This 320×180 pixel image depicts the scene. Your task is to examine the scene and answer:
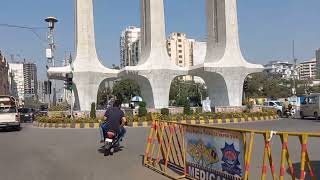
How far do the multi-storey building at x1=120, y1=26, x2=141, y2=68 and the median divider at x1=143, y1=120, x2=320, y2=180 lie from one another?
88.4m

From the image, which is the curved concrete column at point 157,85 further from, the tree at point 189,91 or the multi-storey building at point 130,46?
the tree at point 189,91

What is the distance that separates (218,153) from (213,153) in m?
0.20

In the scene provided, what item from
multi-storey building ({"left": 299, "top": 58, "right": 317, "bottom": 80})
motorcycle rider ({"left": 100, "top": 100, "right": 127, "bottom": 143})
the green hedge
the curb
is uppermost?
multi-storey building ({"left": 299, "top": 58, "right": 317, "bottom": 80})

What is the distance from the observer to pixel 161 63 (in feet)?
137

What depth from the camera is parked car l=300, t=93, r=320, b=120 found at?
31.8m

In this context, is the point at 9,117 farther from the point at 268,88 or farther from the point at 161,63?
the point at 268,88

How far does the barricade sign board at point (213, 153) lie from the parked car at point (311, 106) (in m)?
24.8

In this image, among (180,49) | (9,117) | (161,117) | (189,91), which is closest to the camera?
(9,117)

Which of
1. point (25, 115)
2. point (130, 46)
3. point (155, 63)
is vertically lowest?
point (25, 115)

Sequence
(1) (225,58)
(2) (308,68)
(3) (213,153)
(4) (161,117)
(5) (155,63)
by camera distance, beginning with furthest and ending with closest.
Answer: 1. (2) (308,68)
2. (5) (155,63)
3. (1) (225,58)
4. (4) (161,117)
5. (3) (213,153)

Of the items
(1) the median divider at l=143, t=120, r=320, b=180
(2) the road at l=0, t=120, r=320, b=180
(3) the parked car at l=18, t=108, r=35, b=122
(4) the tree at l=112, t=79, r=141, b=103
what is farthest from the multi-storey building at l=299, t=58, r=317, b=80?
(1) the median divider at l=143, t=120, r=320, b=180

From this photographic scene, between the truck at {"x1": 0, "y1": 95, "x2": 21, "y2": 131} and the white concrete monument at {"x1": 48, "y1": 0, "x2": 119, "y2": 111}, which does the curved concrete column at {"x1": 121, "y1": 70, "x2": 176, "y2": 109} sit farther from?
the truck at {"x1": 0, "y1": 95, "x2": 21, "y2": 131}

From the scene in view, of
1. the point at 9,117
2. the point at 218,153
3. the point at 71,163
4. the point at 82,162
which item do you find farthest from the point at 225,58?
the point at 218,153

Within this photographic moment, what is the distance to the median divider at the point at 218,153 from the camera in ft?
20.6
